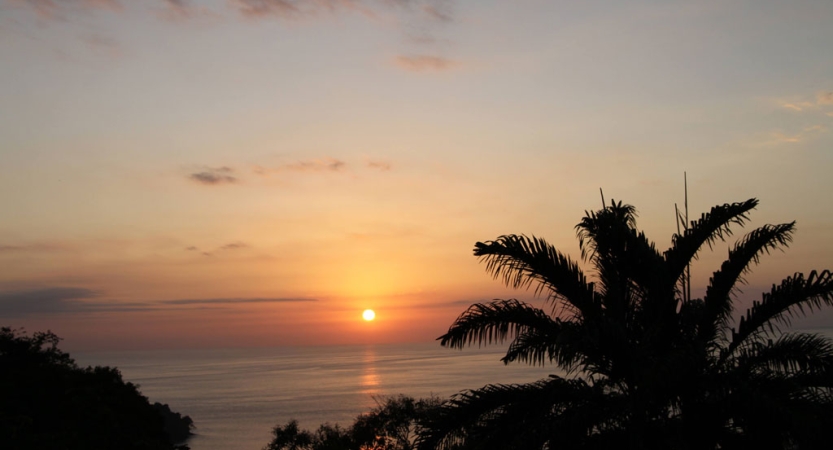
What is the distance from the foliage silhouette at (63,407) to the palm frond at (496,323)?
23577 mm

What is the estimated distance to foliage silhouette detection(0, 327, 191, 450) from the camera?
27578mm

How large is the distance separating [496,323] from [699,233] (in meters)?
2.84

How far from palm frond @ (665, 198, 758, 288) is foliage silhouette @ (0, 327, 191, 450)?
25.4m

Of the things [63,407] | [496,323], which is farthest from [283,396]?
[496,323]

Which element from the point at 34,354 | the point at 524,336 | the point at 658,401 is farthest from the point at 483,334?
the point at 34,354

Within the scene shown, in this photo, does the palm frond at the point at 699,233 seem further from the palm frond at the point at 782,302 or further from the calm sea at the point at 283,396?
the calm sea at the point at 283,396

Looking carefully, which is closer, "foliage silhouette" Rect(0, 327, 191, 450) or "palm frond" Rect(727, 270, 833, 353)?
"palm frond" Rect(727, 270, 833, 353)

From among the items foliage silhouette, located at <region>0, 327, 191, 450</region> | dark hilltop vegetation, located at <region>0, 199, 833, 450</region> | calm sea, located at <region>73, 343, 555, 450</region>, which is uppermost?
dark hilltop vegetation, located at <region>0, 199, 833, 450</region>

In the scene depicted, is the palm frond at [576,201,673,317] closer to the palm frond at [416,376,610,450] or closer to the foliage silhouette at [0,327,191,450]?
the palm frond at [416,376,610,450]

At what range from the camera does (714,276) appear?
9.48m

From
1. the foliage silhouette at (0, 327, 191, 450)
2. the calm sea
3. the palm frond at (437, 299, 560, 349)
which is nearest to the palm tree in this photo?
the palm frond at (437, 299, 560, 349)

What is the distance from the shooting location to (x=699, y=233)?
29.6 ft

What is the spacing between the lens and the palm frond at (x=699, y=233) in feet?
29.5

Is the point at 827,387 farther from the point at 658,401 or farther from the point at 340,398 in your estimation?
the point at 340,398
